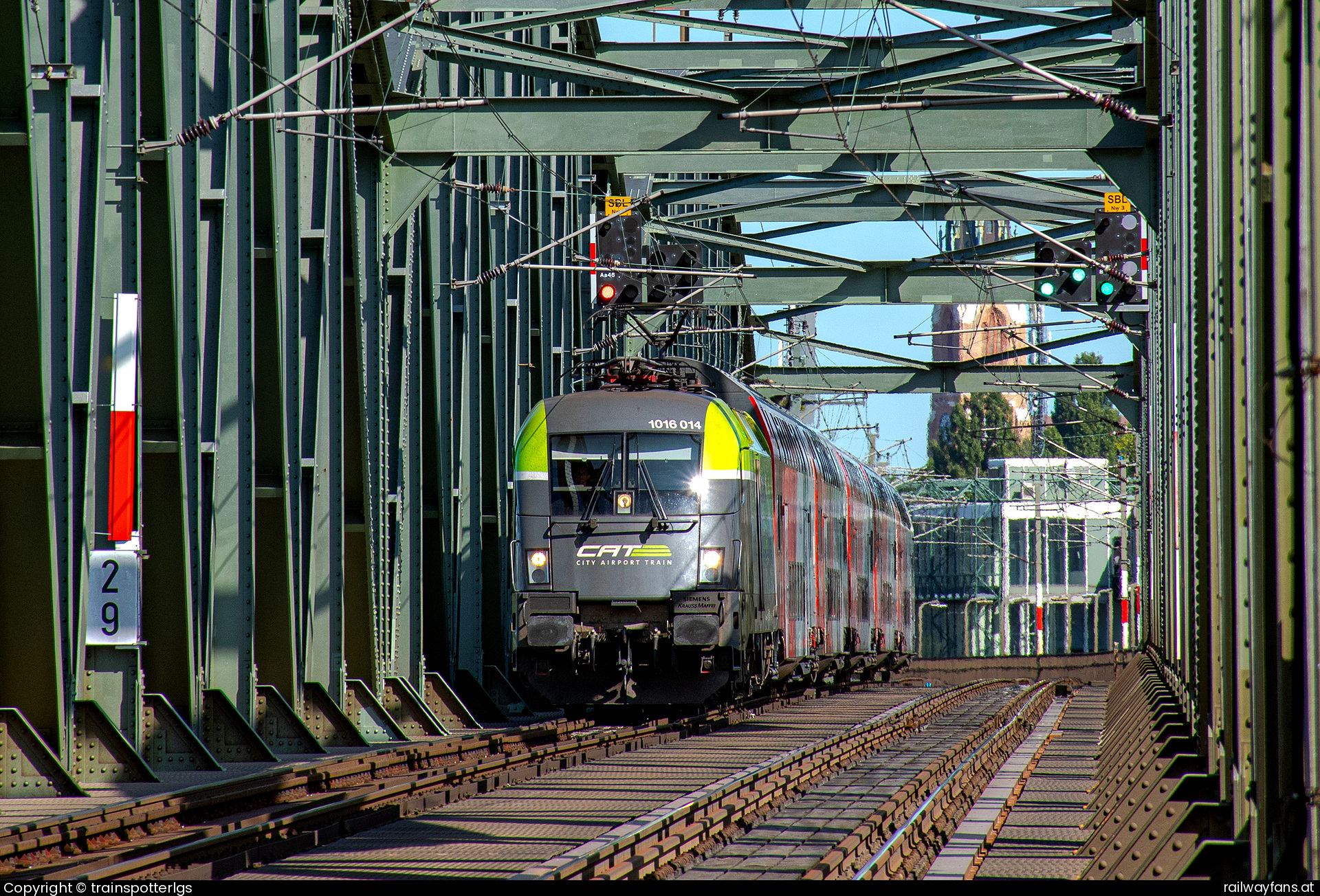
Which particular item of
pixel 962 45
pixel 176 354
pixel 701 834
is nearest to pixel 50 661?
pixel 176 354

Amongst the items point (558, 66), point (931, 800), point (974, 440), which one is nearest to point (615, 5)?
point (558, 66)

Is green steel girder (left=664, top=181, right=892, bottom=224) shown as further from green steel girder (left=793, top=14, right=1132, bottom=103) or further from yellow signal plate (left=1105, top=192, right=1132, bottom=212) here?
green steel girder (left=793, top=14, right=1132, bottom=103)

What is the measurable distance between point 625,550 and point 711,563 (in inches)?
35.0

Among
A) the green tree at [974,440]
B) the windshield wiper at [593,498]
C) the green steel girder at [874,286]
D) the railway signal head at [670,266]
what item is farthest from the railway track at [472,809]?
the green tree at [974,440]

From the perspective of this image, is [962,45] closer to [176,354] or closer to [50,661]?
[176,354]

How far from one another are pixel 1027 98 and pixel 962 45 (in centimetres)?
393

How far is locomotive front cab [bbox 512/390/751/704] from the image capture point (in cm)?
1652

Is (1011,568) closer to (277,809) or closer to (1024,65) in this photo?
(1024,65)

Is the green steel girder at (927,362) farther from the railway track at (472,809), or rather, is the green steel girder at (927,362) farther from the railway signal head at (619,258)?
the railway track at (472,809)

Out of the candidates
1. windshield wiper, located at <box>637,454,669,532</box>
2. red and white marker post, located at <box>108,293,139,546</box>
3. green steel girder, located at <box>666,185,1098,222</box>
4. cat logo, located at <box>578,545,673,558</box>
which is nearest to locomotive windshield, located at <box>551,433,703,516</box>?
windshield wiper, located at <box>637,454,669,532</box>

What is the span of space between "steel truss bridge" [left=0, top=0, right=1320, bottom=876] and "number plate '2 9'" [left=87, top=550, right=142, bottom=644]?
0.14 meters

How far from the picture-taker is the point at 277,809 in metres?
10.9

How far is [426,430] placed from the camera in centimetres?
1966

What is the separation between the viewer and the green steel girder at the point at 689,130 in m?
17.4
